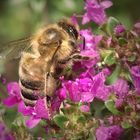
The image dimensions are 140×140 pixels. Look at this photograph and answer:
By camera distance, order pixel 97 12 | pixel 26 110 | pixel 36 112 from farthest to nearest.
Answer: pixel 97 12 < pixel 26 110 < pixel 36 112

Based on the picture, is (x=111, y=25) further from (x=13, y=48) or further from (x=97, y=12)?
(x=13, y=48)

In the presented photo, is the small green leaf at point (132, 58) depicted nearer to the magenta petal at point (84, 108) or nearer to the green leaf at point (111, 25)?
the green leaf at point (111, 25)

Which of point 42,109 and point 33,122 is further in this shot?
point 33,122

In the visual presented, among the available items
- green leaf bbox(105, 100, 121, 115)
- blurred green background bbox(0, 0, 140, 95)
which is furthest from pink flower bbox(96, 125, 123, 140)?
blurred green background bbox(0, 0, 140, 95)

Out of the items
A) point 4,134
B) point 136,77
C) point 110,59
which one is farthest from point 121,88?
point 4,134

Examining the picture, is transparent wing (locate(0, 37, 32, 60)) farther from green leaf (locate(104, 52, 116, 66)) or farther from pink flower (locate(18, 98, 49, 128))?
green leaf (locate(104, 52, 116, 66))

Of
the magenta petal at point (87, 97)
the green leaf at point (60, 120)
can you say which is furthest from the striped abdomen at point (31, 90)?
the magenta petal at point (87, 97)

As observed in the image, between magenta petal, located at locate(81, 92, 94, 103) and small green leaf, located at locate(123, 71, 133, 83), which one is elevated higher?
small green leaf, located at locate(123, 71, 133, 83)
